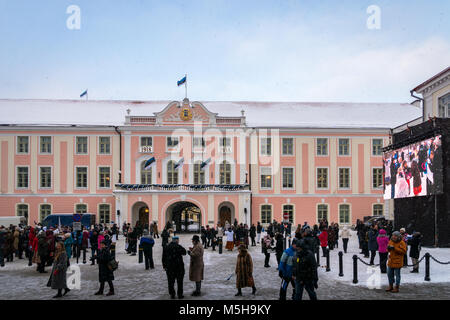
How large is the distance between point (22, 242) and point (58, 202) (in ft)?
69.6

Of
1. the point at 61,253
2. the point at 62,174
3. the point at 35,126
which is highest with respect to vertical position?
the point at 35,126

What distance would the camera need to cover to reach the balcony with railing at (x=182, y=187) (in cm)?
4100

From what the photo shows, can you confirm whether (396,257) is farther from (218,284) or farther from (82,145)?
(82,145)

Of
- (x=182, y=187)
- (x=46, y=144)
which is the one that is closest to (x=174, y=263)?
(x=182, y=187)

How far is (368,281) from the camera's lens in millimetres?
13992

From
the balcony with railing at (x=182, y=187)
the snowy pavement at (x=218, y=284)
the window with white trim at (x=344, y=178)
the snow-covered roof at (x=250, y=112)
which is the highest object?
the snow-covered roof at (x=250, y=112)

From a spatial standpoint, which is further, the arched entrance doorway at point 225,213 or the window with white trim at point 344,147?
the window with white trim at point 344,147

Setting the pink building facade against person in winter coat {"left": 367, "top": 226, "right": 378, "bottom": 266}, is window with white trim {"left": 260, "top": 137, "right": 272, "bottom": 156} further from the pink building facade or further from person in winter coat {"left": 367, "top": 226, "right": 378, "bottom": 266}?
person in winter coat {"left": 367, "top": 226, "right": 378, "bottom": 266}

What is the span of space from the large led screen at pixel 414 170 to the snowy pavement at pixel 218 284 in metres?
7.77

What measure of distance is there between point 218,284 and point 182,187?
27.4 m

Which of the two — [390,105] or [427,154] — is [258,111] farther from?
[427,154]

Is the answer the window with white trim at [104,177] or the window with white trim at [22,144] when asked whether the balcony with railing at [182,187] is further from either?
the window with white trim at [22,144]

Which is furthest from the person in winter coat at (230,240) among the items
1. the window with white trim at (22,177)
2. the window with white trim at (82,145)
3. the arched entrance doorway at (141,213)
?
the window with white trim at (22,177)
